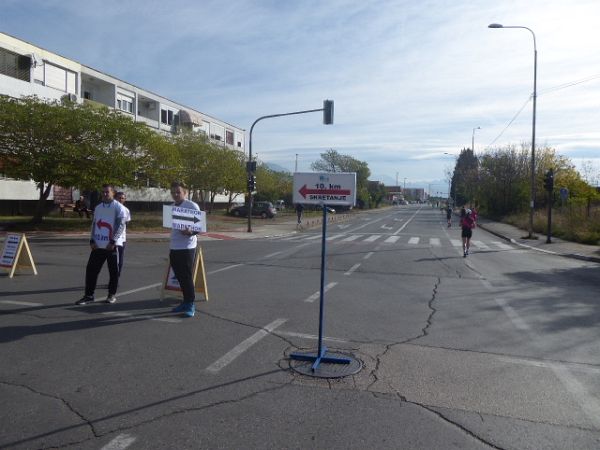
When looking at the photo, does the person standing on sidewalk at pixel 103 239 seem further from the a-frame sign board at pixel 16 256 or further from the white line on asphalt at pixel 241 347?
the a-frame sign board at pixel 16 256

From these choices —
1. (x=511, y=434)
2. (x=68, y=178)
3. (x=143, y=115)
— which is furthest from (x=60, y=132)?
(x=143, y=115)

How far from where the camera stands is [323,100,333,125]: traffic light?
24.0m

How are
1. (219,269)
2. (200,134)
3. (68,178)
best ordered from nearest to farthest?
(219,269)
(68,178)
(200,134)

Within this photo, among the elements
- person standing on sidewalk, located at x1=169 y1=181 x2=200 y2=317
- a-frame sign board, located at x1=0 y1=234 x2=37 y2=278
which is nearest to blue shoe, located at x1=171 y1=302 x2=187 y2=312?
person standing on sidewalk, located at x1=169 y1=181 x2=200 y2=317

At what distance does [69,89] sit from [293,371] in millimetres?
37574

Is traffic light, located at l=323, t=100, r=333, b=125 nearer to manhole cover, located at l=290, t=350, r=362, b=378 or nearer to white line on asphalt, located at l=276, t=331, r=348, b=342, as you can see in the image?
white line on asphalt, located at l=276, t=331, r=348, b=342

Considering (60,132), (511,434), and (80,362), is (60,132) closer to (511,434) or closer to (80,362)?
(80,362)

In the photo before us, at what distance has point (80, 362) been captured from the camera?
17.4 ft

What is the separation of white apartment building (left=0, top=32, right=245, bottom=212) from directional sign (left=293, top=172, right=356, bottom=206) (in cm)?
2368

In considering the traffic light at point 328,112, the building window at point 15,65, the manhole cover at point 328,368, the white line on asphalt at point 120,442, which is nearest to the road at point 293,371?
the white line on asphalt at point 120,442

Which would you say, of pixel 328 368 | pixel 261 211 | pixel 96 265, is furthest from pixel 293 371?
pixel 261 211

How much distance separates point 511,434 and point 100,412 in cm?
314

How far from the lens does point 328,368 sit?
5320 millimetres

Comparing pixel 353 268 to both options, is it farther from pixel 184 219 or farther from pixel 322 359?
pixel 322 359
